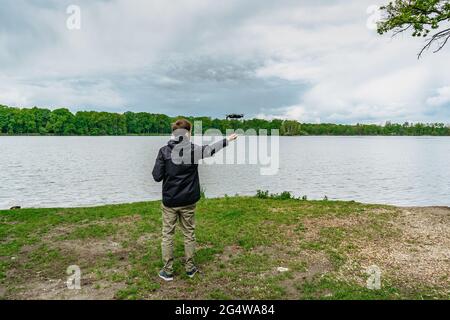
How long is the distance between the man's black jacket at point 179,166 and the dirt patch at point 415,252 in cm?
499

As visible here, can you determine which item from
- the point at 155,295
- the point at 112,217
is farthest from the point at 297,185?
the point at 155,295

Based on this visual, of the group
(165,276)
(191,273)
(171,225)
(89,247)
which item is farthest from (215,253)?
(89,247)

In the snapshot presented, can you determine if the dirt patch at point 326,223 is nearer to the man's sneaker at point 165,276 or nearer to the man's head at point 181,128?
the man's sneaker at point 165,276

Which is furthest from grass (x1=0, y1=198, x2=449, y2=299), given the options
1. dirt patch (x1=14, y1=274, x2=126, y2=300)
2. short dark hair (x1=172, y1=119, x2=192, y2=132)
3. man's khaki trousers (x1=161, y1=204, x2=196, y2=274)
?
short dark hair (x1=172, y1=119, x2=192, y2=132)

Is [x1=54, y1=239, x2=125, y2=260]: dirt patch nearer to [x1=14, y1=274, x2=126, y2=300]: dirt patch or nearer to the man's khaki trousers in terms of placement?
[x1=14, y1=274, x2=126, y2=300]: dirt patch

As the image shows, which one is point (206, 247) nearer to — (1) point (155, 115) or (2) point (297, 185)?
(2) point (297, 185)

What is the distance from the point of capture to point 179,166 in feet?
24.3

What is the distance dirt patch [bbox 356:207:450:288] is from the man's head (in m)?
5.65

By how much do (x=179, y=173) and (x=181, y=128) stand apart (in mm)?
977

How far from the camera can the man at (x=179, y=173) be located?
7391mm

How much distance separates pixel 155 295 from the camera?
274 inches

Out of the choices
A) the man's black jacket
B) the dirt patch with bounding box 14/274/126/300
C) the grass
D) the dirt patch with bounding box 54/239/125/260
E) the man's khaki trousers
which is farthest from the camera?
the dirt patch with bounding box 54/239/125/260

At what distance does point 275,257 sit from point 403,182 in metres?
30.9

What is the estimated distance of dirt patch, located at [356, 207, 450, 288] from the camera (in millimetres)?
8094
